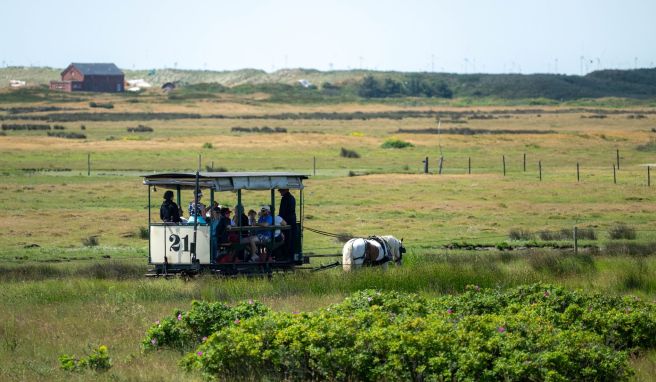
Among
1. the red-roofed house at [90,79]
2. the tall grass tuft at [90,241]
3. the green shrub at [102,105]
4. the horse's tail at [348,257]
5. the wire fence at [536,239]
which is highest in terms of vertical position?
the red-roofed house at [90,79]

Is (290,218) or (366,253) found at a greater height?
(290,218)

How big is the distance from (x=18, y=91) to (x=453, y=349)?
16119cm

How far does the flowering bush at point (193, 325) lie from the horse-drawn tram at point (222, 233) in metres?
6.69

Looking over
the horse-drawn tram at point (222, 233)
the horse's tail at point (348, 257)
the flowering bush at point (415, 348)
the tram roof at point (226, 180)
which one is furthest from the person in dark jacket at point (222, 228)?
the flowering bush at point (415, 348)

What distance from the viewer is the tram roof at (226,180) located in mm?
23906

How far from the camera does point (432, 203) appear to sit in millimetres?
45906

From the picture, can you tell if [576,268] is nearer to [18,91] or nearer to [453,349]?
[453,349]

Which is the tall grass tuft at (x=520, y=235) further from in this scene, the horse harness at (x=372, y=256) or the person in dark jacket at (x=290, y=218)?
the person in dark jacket at (x=290, y=218)

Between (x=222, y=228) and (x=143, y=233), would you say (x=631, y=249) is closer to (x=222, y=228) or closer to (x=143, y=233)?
(x=222, y=228)

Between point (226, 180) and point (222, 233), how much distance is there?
1289 mm

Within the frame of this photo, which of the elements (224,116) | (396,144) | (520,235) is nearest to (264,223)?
(520,235)

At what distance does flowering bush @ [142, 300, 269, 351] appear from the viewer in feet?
53.4

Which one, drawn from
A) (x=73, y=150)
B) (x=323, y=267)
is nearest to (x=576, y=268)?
(x=323, y=267)

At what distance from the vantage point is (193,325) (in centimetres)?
1652
